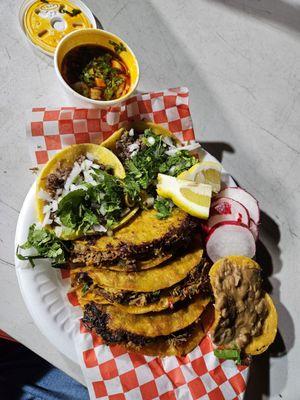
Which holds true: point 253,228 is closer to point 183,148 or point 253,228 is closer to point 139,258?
point 183,148

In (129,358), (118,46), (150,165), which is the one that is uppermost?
(118,46)

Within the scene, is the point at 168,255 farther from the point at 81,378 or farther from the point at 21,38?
the point at 21,38

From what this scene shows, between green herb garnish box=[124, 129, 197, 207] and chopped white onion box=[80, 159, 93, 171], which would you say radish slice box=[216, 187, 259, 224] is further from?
chopped white onion box=[80, 159, 93, 171]

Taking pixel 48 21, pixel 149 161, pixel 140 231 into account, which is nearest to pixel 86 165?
pixel 149 161

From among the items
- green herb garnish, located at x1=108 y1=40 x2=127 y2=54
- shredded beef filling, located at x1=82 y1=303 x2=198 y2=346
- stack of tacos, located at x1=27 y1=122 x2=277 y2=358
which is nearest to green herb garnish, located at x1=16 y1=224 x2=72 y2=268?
stack of tacos, located at x1=27 y1=122 x2=277 y2=358

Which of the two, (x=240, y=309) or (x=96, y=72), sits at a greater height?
(x=96, y=72)

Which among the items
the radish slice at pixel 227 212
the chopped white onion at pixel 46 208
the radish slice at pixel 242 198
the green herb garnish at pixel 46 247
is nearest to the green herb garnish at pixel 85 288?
the green herb garnish at pixel 46 247

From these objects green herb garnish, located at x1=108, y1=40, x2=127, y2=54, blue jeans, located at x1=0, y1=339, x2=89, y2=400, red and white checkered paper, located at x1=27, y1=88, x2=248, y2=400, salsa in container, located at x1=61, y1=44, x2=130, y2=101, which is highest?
green herb garnish, located at x1=108, y1=40, x2=127, y2=54

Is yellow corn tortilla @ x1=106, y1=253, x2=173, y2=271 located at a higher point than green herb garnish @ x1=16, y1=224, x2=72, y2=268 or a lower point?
higher
